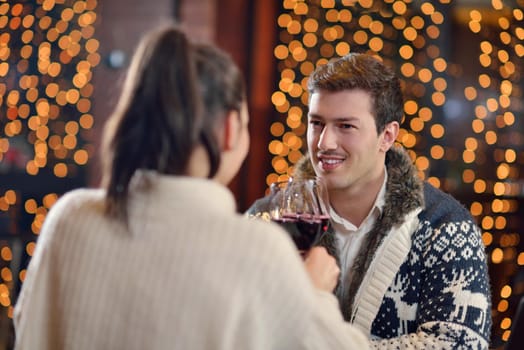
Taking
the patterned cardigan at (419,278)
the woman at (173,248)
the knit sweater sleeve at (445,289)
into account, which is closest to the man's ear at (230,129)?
the woman at (173,248)

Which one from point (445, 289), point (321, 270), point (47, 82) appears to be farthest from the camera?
point (47, 82)

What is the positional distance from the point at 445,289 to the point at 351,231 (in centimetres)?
32

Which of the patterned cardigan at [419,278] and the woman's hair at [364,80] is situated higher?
the woman's hair at [364,80]

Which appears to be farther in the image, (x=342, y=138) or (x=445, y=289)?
(x=342, y=138)

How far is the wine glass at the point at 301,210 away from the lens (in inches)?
59.4

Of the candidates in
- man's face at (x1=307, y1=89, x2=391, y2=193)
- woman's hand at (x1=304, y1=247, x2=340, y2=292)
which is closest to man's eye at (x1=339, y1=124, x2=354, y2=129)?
man's face at (x1=307, y1=89, x2=391, y2=193)

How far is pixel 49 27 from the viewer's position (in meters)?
5.12

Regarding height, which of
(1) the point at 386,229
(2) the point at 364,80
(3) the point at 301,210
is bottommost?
(1) the point at 386,229

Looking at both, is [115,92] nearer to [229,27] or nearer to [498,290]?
[229,27]

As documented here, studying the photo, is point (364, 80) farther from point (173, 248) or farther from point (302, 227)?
point (173, 248)

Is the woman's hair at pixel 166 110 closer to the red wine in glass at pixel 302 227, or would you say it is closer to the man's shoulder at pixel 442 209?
the red wine in glass at pixel 302 227

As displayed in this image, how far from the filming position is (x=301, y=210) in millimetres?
1534

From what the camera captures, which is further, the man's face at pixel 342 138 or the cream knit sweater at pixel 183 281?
the man's face at pixel 342 138

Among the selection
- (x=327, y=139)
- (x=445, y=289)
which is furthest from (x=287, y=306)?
(x=327, y=139)
